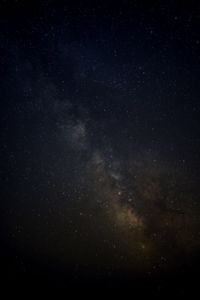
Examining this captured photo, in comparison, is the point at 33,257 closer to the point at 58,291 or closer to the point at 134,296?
the point at 58,291

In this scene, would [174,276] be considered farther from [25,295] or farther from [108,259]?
[25,295]

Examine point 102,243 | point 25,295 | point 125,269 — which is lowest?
point 25,295

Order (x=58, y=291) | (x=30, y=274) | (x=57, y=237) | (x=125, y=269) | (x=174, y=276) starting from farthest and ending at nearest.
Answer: (x=125, y=269)
(x=30, y=274)
(x=58, y=291)
(x=174, y=276)
(x=57, y=237)

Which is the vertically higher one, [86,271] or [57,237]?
[86,271]

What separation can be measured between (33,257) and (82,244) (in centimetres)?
521

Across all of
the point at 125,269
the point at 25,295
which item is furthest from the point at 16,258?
the point at 125,269

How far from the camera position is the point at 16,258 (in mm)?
20906

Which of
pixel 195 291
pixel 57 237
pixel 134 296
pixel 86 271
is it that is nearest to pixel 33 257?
pixel 57 237

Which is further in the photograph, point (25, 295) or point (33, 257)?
point (25, 295)

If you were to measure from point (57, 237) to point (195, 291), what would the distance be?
10.9 meters

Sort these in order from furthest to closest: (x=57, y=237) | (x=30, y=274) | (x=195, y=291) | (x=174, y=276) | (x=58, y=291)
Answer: (x=30, y=274) → (x=58, y=291) → (x=174, y=276) → (x=195, y=291) → (x=57, y=237)

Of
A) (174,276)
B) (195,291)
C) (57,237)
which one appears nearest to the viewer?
(57,237)

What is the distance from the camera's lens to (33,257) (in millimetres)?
20625

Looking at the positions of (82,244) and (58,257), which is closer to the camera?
(82,244)
